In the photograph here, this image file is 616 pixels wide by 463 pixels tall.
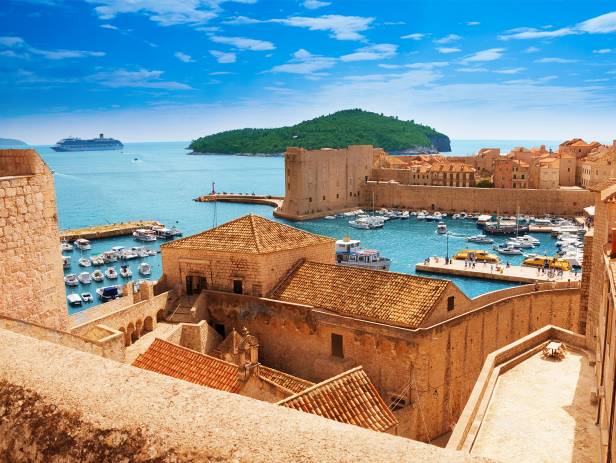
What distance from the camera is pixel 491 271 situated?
118 feet

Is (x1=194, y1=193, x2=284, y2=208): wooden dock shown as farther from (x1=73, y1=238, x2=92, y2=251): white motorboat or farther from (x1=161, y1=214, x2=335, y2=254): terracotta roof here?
(x1=161, y1=214, x2=335, y2=254): terracotta roof

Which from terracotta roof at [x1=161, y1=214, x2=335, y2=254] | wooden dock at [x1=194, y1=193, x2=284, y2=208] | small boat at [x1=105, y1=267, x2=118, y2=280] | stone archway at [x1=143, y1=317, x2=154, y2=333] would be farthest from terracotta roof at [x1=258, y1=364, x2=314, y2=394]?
wooden dock at [x1=194, y1=193, x2=284, y2=208]

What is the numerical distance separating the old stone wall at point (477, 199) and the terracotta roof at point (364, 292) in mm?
52743

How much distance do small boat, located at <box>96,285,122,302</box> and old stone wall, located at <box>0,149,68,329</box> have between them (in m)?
26.7


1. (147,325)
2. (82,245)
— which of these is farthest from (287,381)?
(82,245)

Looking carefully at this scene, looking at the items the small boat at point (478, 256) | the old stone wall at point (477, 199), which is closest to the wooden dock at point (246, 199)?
the old stone wall at point (477, 199)

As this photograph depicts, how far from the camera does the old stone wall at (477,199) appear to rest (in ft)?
199

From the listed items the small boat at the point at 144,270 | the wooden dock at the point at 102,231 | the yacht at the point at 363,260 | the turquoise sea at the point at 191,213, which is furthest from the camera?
the wooden dock at the point at 102,231

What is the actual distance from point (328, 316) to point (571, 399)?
540cm

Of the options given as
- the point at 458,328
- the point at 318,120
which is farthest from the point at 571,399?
the point at 318,120

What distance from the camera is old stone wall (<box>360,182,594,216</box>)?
60750mm

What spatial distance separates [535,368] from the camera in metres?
9.16

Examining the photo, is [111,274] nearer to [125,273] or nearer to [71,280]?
[125,273]

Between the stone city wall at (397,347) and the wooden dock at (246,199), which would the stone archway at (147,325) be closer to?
the stone city wall at (397,347)
